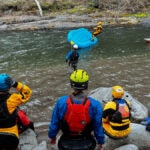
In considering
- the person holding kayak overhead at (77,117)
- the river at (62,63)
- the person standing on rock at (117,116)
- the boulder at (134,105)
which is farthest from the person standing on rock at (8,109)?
the boulder at (134,105)

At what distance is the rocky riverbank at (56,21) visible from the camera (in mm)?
30453

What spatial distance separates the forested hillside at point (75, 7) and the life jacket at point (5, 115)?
30.4 meters

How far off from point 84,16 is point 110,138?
2732 cm

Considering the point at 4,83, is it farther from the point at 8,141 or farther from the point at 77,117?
the point at 77,117

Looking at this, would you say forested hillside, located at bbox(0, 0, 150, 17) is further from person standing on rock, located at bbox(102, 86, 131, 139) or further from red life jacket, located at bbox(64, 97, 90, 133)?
red life jacket, located at bbox(64, 97, 90, 133)

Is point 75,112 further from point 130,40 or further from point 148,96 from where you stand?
point 130,40

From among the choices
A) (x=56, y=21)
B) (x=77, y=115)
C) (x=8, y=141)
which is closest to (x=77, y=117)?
(x=77, y=115)

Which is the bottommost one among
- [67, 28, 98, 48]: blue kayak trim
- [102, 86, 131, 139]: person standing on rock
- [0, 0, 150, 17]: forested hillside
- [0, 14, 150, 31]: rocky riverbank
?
[0, 14, 150, 31]: rocky riverbank

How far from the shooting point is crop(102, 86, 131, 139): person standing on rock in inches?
260

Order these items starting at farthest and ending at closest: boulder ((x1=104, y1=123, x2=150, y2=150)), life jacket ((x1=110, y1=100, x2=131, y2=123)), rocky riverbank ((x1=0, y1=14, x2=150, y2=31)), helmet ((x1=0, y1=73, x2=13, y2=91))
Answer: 1. rocky riverbank ((x1=0, y1=14, x2=150, y2=31))
2. boulder ((x1=104, y1=123, x2=150, y2=150))
3. life jacket ((x1=110, y1=100, x2=131, y2=123))
4. helmet ((x1=0, y1=73, x2=13, y2=91))

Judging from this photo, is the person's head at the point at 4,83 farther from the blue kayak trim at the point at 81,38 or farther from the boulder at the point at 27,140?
the blue kayak trim at the point at 81,38

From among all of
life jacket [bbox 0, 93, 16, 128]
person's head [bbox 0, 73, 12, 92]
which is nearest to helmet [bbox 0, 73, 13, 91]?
person's head [bbox 0, 73, 12, 92]

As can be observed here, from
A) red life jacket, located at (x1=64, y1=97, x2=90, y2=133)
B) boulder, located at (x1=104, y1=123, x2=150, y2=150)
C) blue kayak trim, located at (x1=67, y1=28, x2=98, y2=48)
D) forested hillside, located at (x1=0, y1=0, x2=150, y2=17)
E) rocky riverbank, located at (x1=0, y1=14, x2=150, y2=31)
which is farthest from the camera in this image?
forested hillside, located at (x1=0, y1=0, x2=150, y2=17)

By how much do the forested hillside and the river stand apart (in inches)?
358
